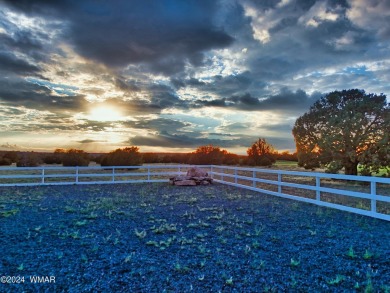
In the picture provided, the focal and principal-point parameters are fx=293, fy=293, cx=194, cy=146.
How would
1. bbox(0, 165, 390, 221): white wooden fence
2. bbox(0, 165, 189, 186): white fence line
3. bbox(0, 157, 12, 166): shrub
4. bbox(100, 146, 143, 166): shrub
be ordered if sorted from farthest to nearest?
bbox(0, 157, 12, 166): shrub < bbox(100, 146, 143, 166): shrub < bbox(0, 165, 189, 186): white fence line < bbox(0, 165, 390, 221): white wooden fence

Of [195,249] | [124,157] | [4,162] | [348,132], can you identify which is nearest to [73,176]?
[124,157]

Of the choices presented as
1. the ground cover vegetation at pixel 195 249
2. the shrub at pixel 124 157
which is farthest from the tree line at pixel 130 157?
the ground cover vegetation at pixel 195 249

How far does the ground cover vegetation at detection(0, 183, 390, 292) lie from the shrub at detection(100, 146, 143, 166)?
55.6 feet

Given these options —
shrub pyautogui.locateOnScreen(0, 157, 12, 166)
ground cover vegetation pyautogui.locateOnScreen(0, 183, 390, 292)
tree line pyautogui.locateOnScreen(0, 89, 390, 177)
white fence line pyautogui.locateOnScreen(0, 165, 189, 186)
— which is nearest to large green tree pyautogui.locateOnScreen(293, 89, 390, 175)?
tree line pyautogui.locateOnScreen(0, 89, 390, 177)

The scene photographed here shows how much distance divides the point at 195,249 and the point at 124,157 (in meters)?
22.2

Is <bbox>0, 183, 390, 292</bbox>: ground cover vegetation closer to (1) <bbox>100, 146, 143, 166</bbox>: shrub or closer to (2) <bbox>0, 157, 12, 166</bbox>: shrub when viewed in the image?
(1) <bbox>100, 146, 143, 166</bbox>: shrub

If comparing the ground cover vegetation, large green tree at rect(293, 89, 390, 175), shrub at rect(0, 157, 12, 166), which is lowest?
the ground cover vegetation

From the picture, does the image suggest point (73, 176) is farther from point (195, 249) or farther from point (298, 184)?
point (195, 249)

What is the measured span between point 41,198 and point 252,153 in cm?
2478

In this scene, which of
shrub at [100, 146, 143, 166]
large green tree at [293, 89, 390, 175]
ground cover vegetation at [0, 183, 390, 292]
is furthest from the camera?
shrub at [100, 146, 143, 166]

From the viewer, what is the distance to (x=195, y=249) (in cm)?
541

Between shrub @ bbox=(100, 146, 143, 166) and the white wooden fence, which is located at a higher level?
shrub @ bbox=(100, 146, 143, 166)

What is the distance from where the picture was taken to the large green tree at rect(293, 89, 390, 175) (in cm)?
1808

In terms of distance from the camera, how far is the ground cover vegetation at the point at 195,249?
4.07 m
